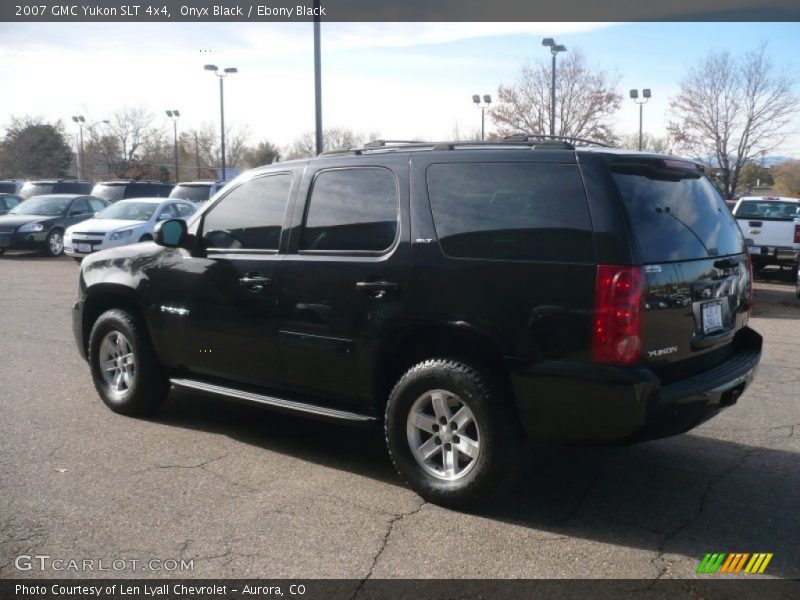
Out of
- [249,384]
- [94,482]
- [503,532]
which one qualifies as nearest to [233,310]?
[249,384]

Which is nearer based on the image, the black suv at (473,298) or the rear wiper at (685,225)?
the black suv at (473,298)

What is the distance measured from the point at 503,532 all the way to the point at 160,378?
3.09 meters

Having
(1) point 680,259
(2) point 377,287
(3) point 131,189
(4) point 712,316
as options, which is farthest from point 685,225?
(3) point 131,189

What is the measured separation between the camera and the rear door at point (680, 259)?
407 cm

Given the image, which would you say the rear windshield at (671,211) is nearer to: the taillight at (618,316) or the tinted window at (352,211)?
the taillight at (618,316)

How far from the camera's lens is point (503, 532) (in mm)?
4176

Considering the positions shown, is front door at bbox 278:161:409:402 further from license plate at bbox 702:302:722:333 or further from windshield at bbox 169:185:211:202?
windshield at bbox 169:185:211:202

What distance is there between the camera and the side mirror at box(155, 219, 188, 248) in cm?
568

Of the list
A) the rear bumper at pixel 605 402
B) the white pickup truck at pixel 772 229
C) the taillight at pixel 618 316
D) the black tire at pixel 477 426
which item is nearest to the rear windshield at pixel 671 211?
the taillight at pixel 618 316

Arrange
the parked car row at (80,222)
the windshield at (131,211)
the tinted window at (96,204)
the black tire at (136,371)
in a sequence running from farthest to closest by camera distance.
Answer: the tinted window at (96,204)
the windshield at (131,211)
the parked car row at (80,222)
the black tire at (136,371)

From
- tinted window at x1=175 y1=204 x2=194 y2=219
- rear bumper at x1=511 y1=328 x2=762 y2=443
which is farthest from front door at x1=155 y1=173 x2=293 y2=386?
tinted window at x1=175 y1=204 x2=194 y2=219

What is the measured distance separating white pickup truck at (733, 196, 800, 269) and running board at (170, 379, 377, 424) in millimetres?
13349

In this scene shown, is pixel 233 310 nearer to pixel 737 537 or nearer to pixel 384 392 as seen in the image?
pixel 384 392

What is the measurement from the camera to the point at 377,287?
4668 mm
